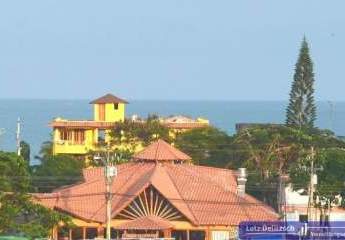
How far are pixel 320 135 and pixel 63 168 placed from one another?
14278mm

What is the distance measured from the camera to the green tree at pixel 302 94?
98.4m

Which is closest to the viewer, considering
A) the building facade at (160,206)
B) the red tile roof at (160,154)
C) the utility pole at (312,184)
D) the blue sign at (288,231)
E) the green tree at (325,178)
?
the blue sign at (288,231)

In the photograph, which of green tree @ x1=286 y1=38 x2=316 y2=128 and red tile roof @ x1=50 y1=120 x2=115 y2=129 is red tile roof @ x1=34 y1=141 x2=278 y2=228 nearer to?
red tile roof @ x1=50 y1=120 x2=115 y2=129

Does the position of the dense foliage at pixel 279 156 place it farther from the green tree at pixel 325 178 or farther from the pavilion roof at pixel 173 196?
the pavilion roof at pixel 173 196

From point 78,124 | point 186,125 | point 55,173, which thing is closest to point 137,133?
point 78,124

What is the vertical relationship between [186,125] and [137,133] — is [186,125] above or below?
above

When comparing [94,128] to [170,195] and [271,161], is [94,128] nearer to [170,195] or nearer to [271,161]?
[271,161]

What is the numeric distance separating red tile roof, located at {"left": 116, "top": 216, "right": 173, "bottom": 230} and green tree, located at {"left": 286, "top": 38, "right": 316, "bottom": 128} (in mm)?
37573

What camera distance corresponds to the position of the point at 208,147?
86.8m

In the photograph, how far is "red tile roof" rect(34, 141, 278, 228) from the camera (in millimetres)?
61094

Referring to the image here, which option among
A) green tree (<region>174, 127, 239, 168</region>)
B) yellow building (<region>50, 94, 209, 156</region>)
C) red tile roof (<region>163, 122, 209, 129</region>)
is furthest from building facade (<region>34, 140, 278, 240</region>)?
red tile roof (<region>163, 122, 209, 129</region>)

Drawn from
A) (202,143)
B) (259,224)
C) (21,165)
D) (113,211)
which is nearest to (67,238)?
(113,211)

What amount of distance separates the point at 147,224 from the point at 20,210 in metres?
16.5

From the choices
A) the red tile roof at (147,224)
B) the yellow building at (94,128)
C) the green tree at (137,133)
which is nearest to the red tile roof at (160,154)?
the red tile roof at (147,224)
